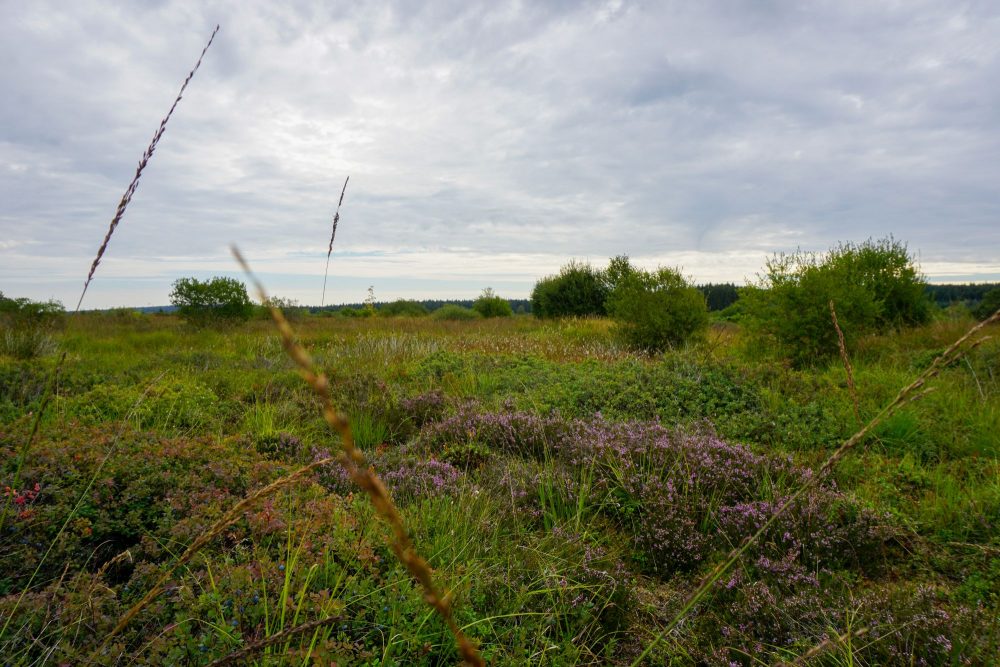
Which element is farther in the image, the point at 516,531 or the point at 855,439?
the point at 516,531

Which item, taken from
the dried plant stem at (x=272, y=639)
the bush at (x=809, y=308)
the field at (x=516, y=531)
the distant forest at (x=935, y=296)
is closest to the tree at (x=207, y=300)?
the distant forest at (x=935, y=296)

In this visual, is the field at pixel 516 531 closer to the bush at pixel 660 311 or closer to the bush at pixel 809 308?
the bush at pixel 809 308

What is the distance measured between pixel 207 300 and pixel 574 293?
16764 mm

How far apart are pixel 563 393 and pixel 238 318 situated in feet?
53.2

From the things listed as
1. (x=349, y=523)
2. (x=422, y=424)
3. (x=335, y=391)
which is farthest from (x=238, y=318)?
(x=349, y=523)

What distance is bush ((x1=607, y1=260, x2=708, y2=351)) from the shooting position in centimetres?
1395

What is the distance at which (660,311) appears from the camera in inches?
548

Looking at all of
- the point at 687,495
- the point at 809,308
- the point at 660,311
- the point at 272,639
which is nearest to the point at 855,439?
the point at 272,639

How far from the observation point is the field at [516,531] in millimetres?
2041

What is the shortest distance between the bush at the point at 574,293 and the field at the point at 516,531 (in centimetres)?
2161

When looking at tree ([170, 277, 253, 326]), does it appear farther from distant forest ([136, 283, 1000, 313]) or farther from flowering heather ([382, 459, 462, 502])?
flowering heather ([382, 459, 462, 502])

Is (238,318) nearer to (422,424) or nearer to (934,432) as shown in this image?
(422,424)

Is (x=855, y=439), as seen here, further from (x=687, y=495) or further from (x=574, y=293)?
(x=574, y=293)

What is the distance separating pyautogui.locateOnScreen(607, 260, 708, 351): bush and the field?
7593mm
